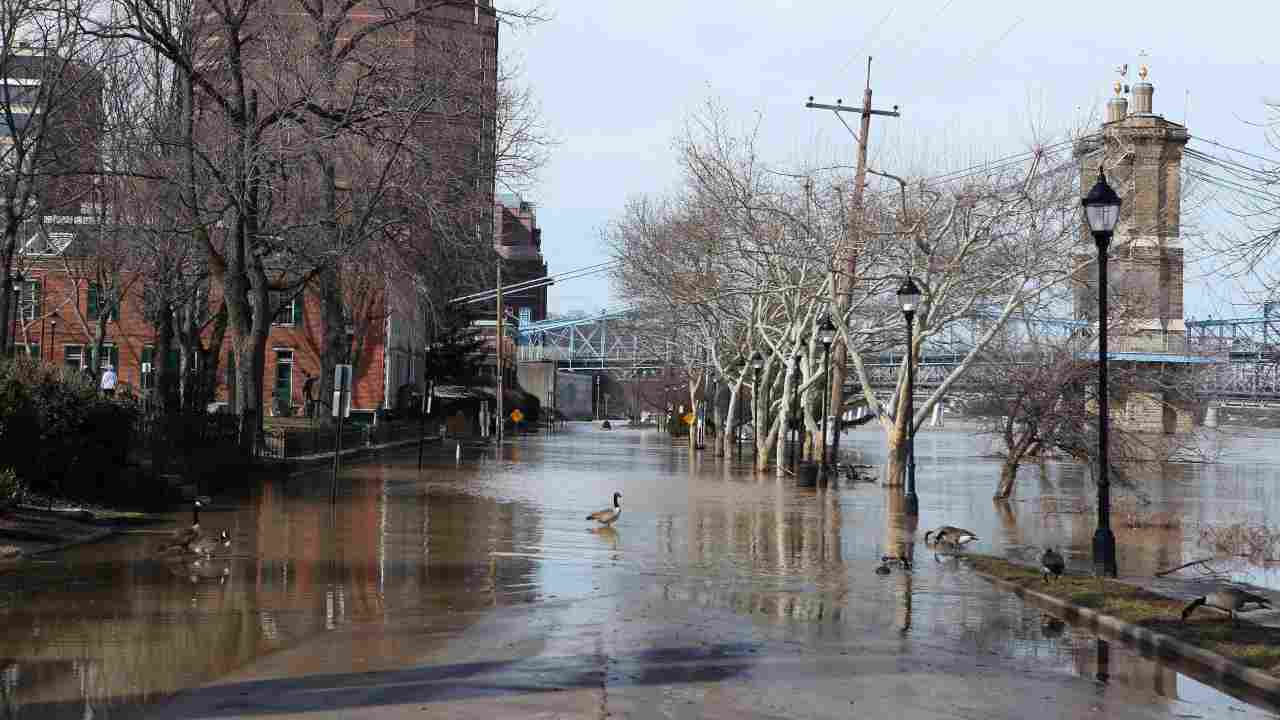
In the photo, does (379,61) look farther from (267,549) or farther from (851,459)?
(851,459)

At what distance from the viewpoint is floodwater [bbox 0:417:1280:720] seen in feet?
34.7

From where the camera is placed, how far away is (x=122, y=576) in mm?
16812

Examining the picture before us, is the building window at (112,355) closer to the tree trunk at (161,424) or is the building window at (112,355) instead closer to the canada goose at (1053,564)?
the tree trunk at (161,424)

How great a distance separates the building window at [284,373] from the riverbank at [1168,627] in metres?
65.6

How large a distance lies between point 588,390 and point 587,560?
551 ft

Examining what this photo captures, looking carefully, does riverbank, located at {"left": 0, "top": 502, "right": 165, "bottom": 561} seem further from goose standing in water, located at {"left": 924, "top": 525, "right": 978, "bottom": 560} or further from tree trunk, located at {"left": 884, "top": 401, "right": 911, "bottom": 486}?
tree trunk, located at {"left": 884, "top": 401, "right": 911, "bottom": 486}

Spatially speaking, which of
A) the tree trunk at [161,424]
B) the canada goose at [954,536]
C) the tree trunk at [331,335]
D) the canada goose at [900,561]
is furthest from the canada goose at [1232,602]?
the tree trunk at [331,335]

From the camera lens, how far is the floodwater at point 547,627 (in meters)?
10.6

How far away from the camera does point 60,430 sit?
23.1m

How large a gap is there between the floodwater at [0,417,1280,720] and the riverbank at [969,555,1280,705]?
11.9 inches

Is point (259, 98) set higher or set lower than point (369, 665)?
higher

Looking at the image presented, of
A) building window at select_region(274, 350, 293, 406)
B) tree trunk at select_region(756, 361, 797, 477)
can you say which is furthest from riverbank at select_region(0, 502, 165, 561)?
building window at select_region(274, 350, 293, 406)

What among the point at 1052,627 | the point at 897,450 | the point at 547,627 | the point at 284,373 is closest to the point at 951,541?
the point at 1052,627

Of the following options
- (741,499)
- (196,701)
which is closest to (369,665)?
(196,701)
